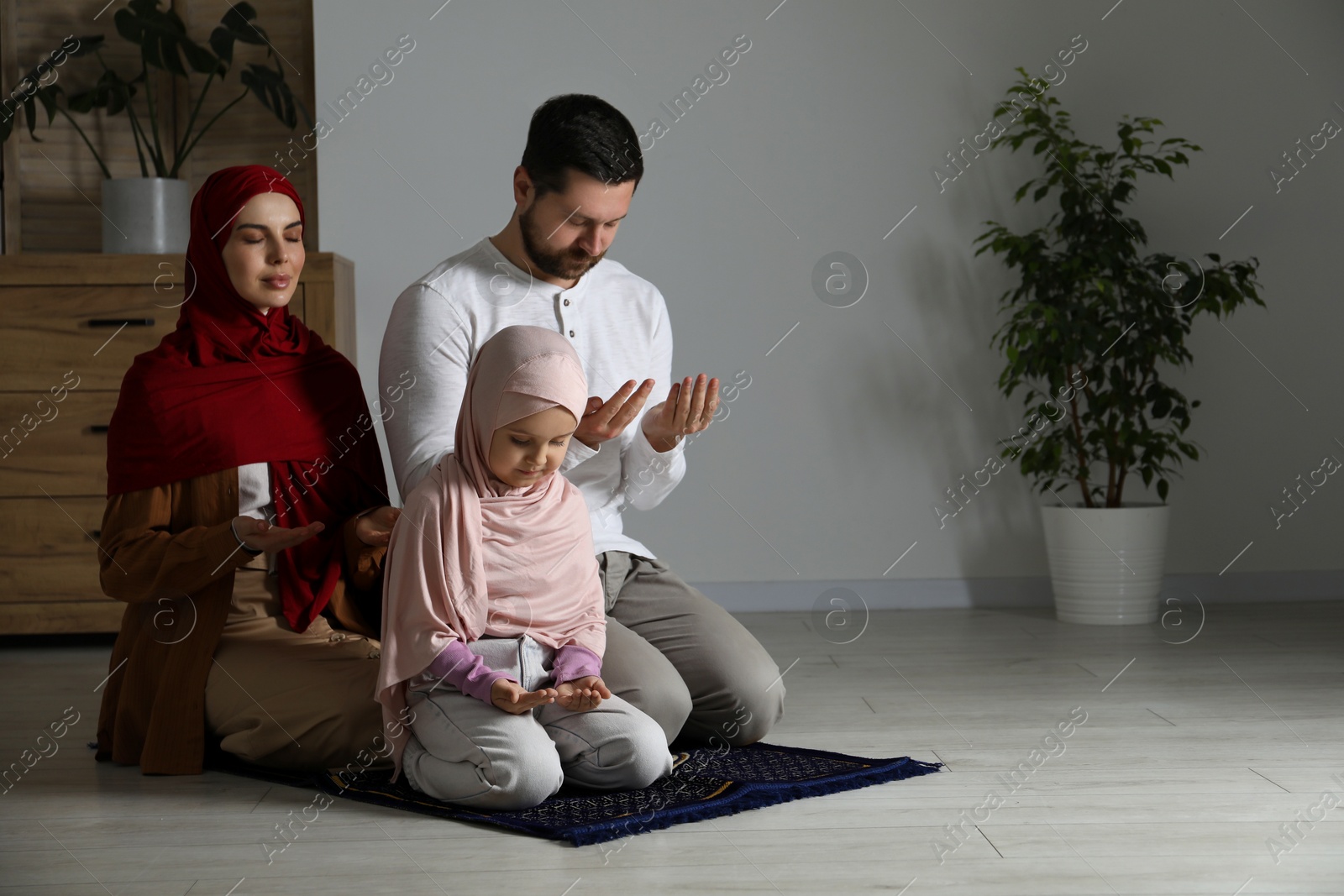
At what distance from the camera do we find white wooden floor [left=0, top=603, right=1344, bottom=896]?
150 centimetres

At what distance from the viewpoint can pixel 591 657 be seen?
71.6 inches

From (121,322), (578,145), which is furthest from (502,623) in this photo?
(121,322)

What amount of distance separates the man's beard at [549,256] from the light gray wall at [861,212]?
61.9 inches

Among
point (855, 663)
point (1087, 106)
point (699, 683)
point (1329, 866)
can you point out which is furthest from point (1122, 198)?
point (1329, 866)

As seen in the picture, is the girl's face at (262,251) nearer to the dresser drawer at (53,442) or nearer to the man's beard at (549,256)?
the man's beard at (549,256)

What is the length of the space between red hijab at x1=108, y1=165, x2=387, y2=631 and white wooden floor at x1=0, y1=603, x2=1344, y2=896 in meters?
0.44

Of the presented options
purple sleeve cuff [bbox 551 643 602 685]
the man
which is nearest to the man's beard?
the man

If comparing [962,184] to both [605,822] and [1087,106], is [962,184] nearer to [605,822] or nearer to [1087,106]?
[1087,106]

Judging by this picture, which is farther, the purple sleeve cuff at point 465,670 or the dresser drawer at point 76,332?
the dresser drawer at point 76,332

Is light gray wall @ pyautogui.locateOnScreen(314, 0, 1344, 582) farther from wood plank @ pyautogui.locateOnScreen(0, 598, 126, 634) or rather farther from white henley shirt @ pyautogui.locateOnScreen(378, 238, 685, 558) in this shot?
white henley shirt @ pyautogui.locateOnScreen(378, 238, 685, 558)

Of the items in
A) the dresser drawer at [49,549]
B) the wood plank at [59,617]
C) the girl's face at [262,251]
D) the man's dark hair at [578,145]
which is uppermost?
the man's dark hair at [578,145]

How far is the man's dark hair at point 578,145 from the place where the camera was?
78.5 inches

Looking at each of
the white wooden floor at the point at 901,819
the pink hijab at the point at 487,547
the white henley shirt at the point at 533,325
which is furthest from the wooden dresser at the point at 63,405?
the pink hijab at the point at 487,547

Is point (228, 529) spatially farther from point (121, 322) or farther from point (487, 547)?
point (121, 322)
